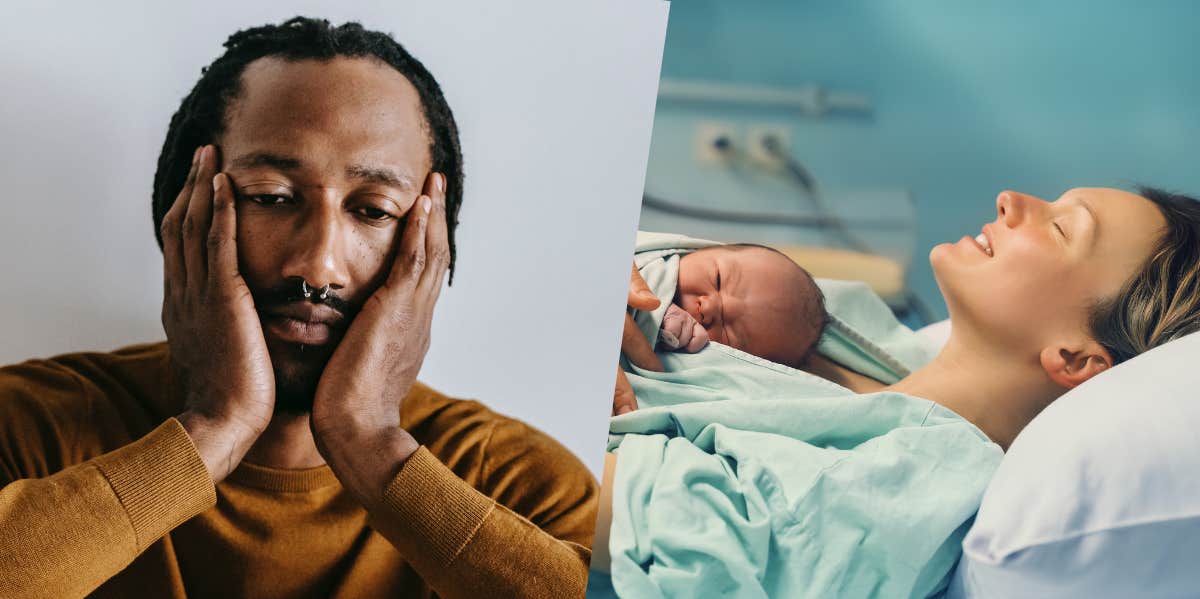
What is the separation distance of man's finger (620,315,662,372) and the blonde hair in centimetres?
52

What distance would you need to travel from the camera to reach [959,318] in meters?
1.17

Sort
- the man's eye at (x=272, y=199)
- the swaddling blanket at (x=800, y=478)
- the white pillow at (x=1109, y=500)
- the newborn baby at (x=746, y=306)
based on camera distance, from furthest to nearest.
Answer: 1. the man's eye at (x=272, y=199)
2. the newborn baby at (x=746, y=306)
3. the swaddling blanket at (x=800, y=478)
4. the white pillow at (x=1109, y=500)

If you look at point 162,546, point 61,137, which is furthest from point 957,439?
point 61,137

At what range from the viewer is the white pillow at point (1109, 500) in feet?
3.31

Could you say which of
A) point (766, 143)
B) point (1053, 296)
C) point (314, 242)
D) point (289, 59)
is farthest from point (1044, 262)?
point (289, 59)

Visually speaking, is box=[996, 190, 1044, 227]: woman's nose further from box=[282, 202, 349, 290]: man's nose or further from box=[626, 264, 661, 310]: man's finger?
box=[282, 202, 349, 290]: man's nose

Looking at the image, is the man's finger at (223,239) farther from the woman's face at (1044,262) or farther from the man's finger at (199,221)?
the woman's face at (1044,262)

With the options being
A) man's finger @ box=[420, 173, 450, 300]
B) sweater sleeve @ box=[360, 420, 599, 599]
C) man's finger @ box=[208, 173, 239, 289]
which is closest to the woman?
sweater sleeve @ box=[360, 420, 599, 599]

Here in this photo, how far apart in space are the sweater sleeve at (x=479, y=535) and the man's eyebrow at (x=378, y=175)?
370mm

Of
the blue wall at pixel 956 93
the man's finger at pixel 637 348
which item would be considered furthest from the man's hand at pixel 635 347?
the blue wall at pixel 956 93

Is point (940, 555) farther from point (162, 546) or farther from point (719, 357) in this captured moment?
point (162, 546)

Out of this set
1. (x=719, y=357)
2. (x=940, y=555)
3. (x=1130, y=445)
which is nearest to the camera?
(x=1130, y=445)

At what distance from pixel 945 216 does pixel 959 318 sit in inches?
4.9

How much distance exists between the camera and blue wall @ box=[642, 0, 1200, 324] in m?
1.15
